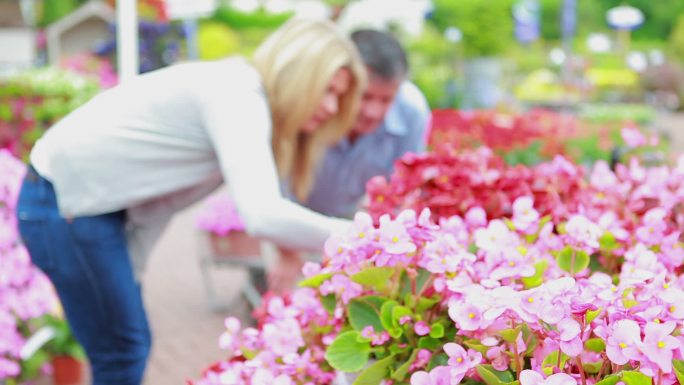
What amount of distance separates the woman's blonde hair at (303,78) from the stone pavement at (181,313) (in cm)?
167

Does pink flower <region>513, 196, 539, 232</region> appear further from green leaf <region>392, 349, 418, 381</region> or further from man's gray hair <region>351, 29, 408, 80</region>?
man's gray hair <region>351, 29, 408, 80</region>

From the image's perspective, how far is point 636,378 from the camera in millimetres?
1140

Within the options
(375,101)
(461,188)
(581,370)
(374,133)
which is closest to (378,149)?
(374,133)

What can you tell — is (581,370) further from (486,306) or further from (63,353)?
(63,353)

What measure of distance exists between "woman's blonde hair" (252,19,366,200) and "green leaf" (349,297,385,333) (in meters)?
0.84

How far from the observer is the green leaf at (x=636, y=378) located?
1.13m

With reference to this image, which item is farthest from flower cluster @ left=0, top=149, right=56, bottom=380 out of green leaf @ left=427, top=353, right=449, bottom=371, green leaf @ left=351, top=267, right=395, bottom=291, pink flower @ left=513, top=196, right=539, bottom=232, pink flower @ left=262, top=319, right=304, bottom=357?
green leaf @ left=427, top=353, right=449, bottom=371

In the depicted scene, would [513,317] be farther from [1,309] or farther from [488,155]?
[1,309]

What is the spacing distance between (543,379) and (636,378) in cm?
12

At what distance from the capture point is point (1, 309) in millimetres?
3846

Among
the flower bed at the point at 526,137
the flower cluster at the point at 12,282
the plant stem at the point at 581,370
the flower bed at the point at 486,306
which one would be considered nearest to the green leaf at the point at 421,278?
the flower bed at the point at 486,306

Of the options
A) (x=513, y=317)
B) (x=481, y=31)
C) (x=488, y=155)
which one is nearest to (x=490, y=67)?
(x=481, y=31)

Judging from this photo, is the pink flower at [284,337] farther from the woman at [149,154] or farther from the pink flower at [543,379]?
the pink flower at [543,379]

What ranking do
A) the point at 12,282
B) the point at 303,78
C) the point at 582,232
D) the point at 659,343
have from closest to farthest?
the point at 659,343
the point at 582,232
the point at 303,78
the point at 12,282
